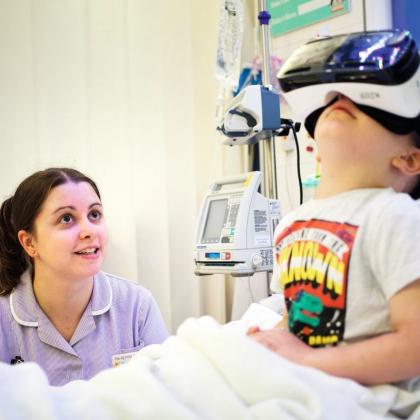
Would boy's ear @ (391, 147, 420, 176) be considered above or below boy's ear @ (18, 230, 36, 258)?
above

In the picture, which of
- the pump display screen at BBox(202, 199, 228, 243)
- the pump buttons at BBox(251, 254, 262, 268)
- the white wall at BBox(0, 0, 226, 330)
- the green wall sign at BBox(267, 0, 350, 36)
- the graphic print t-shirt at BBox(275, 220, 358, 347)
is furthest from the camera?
the green wall sign at BBox(267, 0, 350, 36)

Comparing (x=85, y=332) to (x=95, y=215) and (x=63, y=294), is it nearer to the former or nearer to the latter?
(x=63, y=294)

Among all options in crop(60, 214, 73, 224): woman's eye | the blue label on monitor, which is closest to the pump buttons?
the blue label on monitor

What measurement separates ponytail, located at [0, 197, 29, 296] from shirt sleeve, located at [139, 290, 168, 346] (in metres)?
0.44

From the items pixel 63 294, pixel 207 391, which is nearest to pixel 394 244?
pixel 207 391

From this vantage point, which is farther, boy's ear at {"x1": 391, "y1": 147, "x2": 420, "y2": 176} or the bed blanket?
boy's ear at {"x1": 391, "y1": 147, "x2": 420, "y2": 176}

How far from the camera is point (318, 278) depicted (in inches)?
28.2

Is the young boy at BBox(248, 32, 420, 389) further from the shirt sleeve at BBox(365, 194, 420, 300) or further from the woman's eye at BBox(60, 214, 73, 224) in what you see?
the woman's eye at BBox(60, 214, 73, 224)

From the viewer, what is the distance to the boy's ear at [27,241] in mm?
1640

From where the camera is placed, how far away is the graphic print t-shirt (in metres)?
0.69

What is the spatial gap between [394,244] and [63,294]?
1.25 metres

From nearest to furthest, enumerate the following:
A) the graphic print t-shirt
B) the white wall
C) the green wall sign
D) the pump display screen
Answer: the graphic print t-shirt → the pump display screen → the white wall → the green wall sign

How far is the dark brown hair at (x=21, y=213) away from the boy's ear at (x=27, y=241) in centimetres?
2

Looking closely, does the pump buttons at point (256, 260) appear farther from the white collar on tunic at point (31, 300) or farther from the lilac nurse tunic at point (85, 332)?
the white collar on tunic at point (31, 300)
